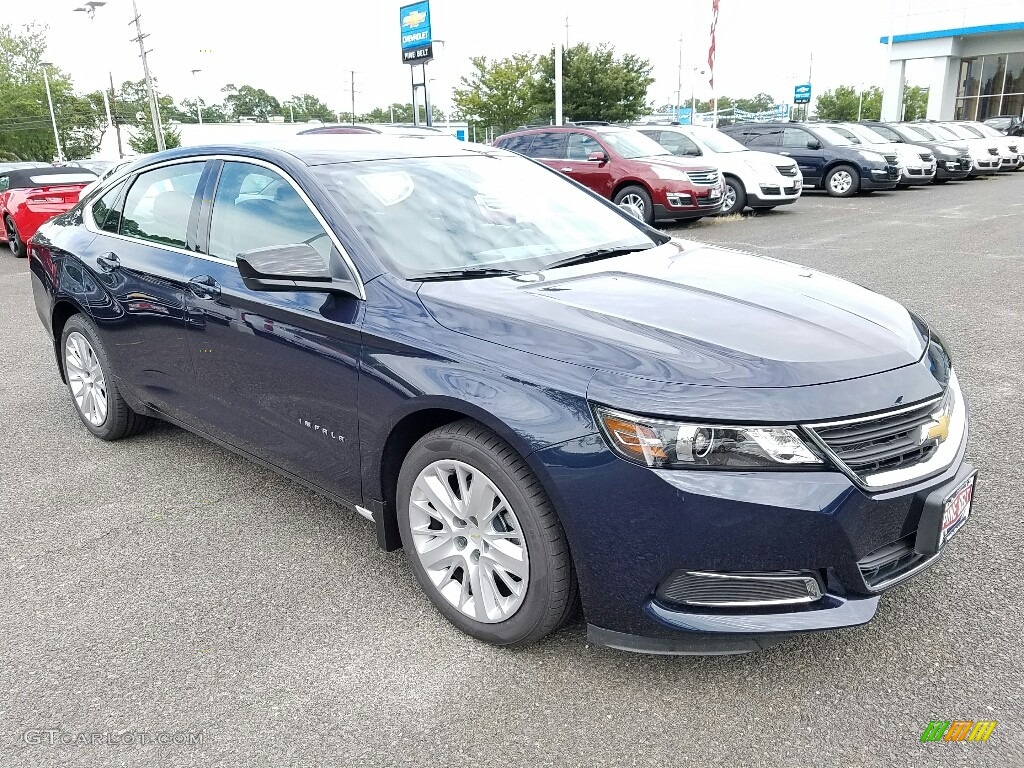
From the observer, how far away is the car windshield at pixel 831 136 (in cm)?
1883

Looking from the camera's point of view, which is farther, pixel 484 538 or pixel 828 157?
pixel 828 157

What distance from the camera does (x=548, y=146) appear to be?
49.1 ft

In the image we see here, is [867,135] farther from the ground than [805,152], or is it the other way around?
[867,135]

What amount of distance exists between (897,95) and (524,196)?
45043mm

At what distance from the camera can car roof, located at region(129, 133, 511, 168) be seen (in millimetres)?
3518

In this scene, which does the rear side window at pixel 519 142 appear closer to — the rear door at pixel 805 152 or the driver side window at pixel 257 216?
the rear door at pixel 805 152

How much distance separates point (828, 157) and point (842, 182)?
0.63 metres

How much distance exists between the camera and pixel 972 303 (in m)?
7.61

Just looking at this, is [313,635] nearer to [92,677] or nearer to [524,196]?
[92,677]

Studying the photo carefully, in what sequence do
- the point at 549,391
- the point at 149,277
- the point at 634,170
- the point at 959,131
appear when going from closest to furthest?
the point at 549,391 < the point at 149,277 < the point at 634,170 < the point at 959,131

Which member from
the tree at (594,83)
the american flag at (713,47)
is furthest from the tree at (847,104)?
the american flag at (713,47)

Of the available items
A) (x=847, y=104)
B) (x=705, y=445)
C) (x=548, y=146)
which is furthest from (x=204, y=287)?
(x=847, y=104)

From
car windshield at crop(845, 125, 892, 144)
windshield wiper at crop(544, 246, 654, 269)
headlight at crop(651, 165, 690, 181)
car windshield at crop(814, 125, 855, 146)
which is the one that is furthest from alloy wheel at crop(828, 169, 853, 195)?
windshield wiper at crop(544, 246, 654, 269)

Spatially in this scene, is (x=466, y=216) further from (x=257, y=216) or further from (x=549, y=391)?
(x=549, y=391)
